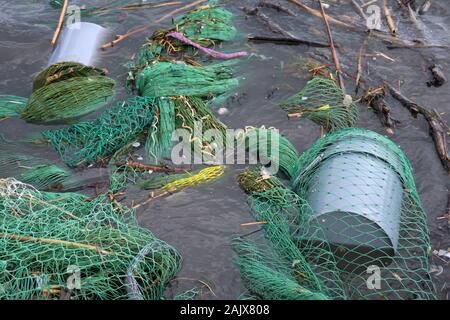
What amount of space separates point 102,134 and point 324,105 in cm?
253

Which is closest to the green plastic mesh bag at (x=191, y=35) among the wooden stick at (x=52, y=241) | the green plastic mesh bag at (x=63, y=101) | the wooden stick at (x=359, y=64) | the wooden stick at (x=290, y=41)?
the wooden stick at (x=290, y=41)

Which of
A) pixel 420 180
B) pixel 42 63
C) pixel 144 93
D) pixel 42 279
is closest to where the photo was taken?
pixel 42 279

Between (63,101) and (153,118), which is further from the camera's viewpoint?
(63,101)

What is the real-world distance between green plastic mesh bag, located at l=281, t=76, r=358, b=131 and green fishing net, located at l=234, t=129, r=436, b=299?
1.05 metres

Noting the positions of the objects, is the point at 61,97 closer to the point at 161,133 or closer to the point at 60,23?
the point at 161,133

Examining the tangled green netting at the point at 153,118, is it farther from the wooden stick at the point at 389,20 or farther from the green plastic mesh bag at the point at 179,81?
the wooden stick at the point at 389,20

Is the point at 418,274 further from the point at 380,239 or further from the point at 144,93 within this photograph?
the point at 144,93

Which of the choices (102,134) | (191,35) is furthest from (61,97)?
(191,35)

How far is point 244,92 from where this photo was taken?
6.66m

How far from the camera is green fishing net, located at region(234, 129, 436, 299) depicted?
4406 millimetres

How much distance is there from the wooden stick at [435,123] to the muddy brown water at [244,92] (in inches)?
3.3

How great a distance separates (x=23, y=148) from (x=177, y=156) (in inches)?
68.1

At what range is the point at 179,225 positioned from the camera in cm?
511
